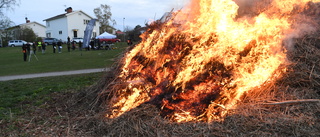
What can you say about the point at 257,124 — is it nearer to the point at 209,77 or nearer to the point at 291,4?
the point at 209,77

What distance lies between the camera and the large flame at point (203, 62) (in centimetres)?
415

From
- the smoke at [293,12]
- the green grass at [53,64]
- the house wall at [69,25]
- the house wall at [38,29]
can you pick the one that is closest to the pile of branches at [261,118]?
the smoke at [293,12]

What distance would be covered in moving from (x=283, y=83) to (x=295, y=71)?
349 mm

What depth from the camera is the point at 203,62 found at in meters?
4.55

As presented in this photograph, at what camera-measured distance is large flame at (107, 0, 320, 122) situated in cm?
415

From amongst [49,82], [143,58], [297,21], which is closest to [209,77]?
[143,58]

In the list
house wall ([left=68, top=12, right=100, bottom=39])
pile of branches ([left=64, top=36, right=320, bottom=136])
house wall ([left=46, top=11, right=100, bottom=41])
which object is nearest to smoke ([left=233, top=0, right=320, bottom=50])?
pile of branches ([left=64, top=36, right=320, bottom=136])

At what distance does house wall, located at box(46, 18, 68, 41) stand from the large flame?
48.0m

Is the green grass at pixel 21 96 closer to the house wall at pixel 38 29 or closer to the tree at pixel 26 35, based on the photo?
the tree at pixel 26 35

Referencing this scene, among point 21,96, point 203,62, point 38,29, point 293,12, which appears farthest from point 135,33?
point 38,29

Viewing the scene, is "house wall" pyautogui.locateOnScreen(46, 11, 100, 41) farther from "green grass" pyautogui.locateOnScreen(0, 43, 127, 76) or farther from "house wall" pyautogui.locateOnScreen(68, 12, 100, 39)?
"green grass" pyautogui.locateOnScreen(0, 43, 127, 76)

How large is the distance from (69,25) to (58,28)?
4.25 metres

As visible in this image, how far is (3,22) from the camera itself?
21.4m

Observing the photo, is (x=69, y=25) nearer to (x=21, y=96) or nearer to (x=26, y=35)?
(x=26, y=35)
